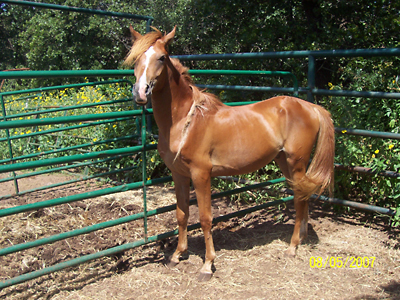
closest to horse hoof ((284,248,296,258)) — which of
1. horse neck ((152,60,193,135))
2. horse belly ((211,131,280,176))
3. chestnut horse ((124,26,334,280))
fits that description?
chestnut horse ((124,26,334,280))

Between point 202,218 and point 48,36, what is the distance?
11.6 metres

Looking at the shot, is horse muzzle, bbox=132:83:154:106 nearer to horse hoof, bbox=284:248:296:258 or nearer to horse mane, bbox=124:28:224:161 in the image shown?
horse mane, bbox=124:28:224:161

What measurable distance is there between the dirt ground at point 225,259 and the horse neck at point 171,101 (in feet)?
4.12

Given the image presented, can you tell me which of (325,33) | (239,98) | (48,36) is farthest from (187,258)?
(48,36)

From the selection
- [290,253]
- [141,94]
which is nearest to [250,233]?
[290,253]

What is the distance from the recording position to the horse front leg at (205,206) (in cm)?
270

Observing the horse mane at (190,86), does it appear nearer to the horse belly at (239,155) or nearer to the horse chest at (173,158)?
the horse chest at (173,158)

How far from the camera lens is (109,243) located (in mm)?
3418

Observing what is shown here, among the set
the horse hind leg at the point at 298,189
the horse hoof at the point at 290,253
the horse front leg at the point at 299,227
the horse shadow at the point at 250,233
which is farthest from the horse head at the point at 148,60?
the horse hoof at the point at 290,253

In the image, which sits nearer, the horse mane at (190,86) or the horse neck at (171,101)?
the horse mane at (190,86)

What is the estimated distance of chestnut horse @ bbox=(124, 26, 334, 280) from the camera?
254 centimetres

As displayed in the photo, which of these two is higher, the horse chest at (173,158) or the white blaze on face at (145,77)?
the white blaze on face at (145,77)

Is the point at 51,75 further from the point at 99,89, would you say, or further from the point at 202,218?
the point at 99,89

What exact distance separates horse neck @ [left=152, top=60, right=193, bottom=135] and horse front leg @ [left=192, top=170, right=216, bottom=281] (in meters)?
0.45
